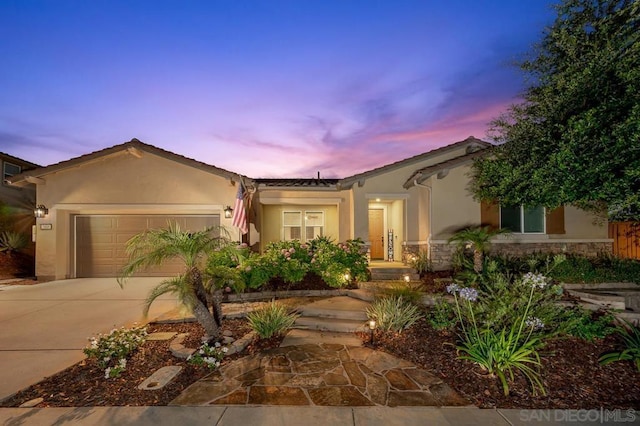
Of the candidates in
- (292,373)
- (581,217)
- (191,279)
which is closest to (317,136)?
(581,217)

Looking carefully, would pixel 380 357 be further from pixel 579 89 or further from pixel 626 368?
pixel 579 89

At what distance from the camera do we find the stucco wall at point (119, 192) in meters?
10.7

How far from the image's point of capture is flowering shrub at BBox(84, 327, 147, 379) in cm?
385

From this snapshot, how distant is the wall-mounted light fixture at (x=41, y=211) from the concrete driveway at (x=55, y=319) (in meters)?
2.46

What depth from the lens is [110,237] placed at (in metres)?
11.3

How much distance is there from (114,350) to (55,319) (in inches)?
138

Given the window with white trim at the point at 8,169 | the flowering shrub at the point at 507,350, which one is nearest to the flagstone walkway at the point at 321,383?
the flowering shrub at the point at 507,350

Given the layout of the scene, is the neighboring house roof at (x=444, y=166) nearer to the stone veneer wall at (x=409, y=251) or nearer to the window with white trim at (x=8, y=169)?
the stone veneer wall at (x=409, y=251)

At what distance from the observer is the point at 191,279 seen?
4.66 m

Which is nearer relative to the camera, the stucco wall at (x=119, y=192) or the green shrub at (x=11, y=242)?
the stucco wall at (x=119, y=192)

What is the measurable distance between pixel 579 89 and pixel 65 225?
50.4 feet

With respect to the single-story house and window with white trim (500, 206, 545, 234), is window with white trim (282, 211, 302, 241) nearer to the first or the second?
the single-story house

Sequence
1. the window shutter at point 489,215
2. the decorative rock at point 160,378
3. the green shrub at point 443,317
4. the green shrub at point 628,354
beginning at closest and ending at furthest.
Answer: the decorative rock at point 160,378
the green shrub at point 628,354
the green shrub at point 443,317
the window shutter at point 489,215

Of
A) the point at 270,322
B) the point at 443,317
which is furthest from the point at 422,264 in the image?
the point at 270,322
